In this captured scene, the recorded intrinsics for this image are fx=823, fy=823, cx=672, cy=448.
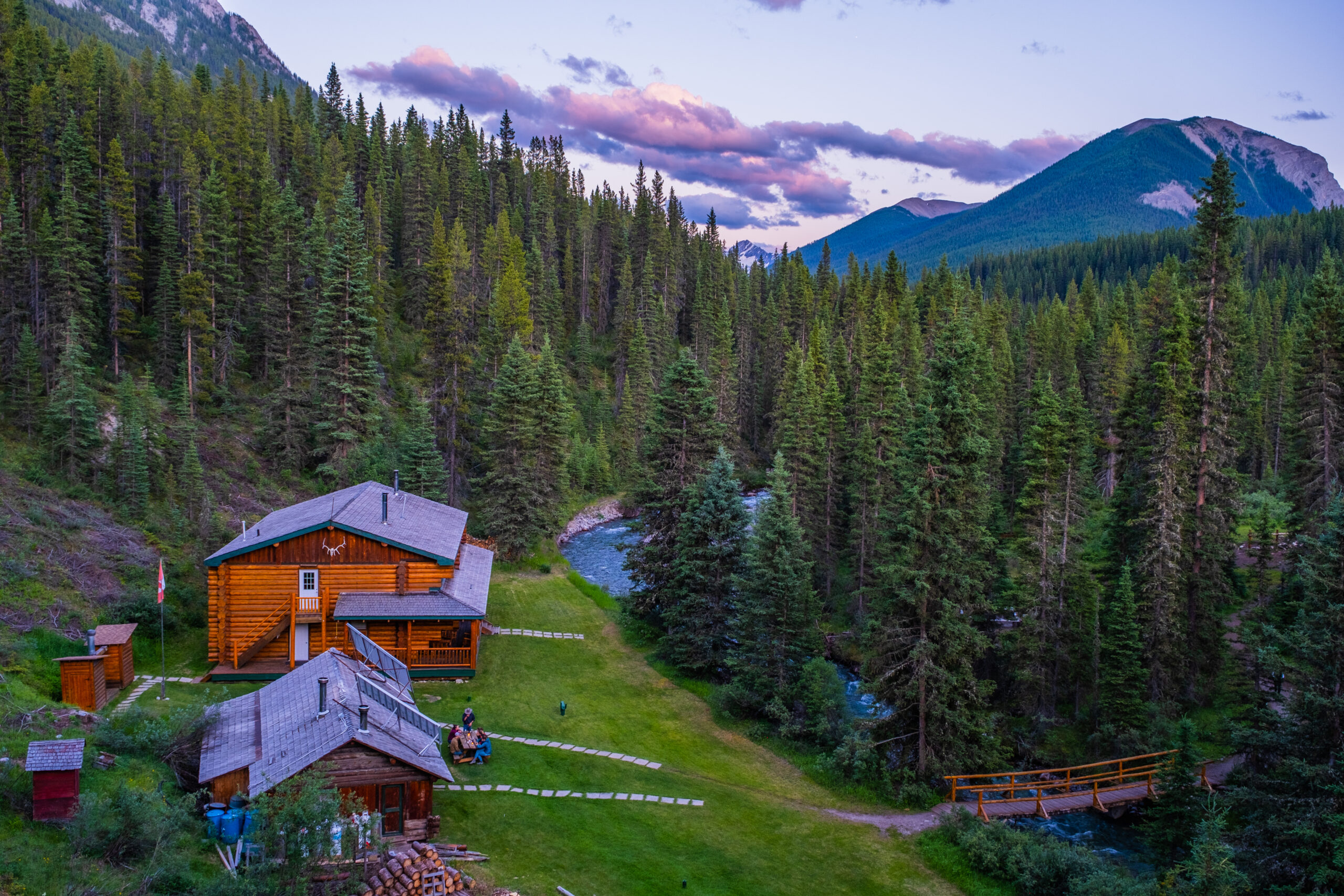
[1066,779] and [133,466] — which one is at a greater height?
[133,466]

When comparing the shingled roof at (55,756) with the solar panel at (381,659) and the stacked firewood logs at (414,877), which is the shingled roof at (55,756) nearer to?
the stacked firewood logs at (414,877)

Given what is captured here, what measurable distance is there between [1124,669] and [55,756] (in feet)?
102

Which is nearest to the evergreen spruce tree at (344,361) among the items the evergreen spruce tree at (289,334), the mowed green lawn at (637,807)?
the evergreen spruce tree at (289,334)

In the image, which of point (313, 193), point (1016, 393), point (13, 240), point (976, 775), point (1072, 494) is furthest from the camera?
point (313, 193)

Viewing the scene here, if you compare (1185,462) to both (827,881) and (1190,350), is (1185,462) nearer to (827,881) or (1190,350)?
(1190,350)

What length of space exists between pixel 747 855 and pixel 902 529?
35.4ft

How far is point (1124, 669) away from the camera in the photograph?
97.4 ft

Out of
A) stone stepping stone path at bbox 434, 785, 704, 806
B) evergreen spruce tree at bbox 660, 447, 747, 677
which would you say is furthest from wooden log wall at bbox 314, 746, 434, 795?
evergreen spruce tree at bbox 660, 447, 747, 677

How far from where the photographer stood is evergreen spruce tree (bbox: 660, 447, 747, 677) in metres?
34.9

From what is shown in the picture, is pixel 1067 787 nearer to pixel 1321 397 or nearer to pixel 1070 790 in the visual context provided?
pixel 1070 790

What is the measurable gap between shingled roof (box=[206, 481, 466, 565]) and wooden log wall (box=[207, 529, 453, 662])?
0.39 meters

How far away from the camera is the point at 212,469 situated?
46656 millimetres

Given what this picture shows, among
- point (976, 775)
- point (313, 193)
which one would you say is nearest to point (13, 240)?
point (313, 193)

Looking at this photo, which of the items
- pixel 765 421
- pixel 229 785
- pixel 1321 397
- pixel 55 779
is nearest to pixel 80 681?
pixel 229 785
